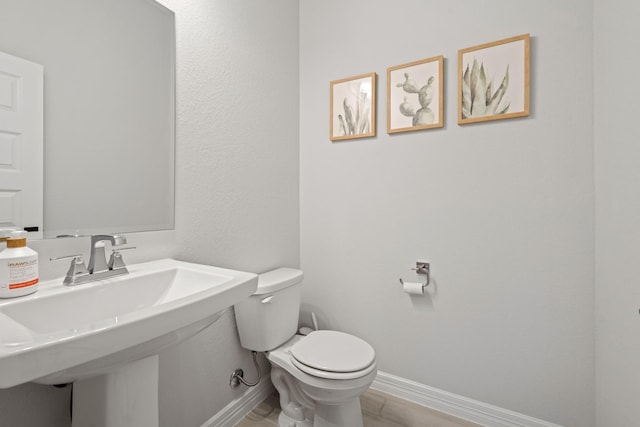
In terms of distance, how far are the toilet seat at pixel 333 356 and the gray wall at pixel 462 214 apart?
0.41 metres

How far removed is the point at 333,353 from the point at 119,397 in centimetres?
82

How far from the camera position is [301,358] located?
4.17ft

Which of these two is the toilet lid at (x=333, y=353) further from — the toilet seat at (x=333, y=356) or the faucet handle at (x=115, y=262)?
the faucet handle at (x=115, y=262)

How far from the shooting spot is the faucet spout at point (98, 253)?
2.97ft

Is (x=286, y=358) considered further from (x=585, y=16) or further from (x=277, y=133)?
(x=585, y=16)

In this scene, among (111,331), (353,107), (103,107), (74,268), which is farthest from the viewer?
(353,107)

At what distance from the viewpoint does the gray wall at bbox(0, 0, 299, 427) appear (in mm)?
1191

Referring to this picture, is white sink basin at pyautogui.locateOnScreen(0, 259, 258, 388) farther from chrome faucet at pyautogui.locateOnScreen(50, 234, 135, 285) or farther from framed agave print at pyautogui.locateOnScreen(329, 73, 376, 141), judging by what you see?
framed agave print at pyautogui.locateOnScreen(329, 73, 376, 141)

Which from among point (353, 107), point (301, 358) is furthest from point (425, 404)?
point (353, 107)

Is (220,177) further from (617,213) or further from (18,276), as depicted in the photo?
(617,213)

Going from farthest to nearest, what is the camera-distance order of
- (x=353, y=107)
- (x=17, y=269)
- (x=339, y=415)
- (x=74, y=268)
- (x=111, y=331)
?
(x=353, y=107) → (x=339, y=415) → (x=74, y=268) → (x=17, y=269) → (x=111, y=331)

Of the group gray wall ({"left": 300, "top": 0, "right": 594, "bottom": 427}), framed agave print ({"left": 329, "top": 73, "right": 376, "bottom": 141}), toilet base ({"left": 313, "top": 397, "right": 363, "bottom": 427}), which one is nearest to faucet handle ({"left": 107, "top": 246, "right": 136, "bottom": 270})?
toilet base ({"left": 313, "top": 397, "right": 363, "bottom": 427})

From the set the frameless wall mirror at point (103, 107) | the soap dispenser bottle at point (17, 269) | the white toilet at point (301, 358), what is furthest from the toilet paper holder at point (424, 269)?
the soap dispenser bottle at point (17, 269)

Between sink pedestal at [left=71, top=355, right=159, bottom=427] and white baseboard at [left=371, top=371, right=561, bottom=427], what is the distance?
4.29ft
